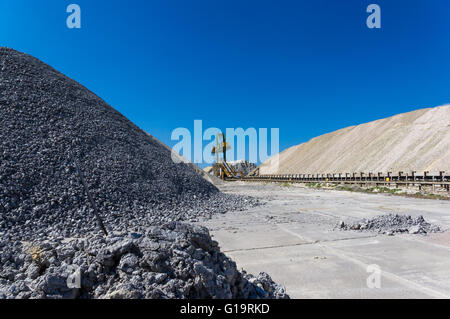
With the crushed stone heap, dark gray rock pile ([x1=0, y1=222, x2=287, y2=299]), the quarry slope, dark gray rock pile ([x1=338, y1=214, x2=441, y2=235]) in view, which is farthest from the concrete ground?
the quarry slope

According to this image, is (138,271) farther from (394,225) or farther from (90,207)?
(394,225)

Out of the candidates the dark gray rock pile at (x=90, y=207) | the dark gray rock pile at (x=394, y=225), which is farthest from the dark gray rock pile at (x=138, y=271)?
the dark gray rock pile at (x=394, y=225)

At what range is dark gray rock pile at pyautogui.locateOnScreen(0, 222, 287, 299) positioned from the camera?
2514mm

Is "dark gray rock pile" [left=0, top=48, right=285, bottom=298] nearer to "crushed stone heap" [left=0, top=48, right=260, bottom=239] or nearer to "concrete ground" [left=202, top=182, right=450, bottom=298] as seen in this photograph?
"crushed stone heap" [left=0, top=48, right=260, bottom=239]

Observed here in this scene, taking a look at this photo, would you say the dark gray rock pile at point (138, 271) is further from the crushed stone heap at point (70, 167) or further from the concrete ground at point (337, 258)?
the crushed stone heap at point (70, 167)

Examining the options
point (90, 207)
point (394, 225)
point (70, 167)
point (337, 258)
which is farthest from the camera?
point (70, 167)

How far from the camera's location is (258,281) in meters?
A: 3.06

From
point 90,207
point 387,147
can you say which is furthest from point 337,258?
point 387,147

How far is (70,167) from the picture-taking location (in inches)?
348

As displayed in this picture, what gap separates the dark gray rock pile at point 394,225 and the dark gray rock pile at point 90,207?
4.49 m

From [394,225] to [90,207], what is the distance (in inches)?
A: 308
